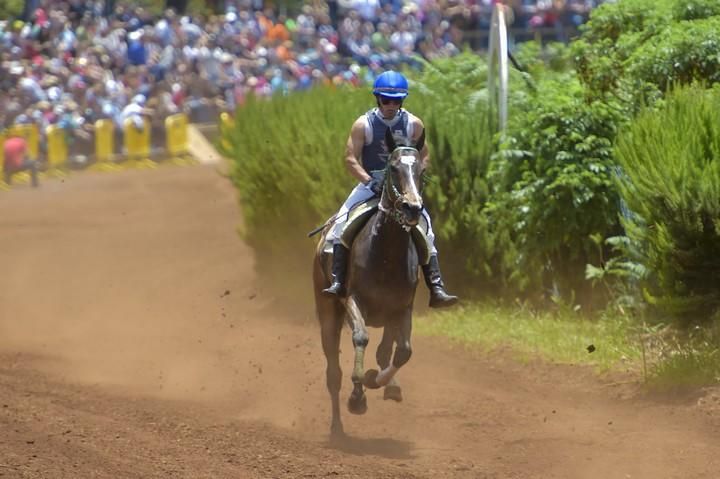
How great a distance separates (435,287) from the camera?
12.0 metres

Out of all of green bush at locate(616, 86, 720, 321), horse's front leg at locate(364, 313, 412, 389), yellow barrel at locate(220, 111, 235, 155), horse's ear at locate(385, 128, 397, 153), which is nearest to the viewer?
horse's ear at locate(385, 128, 397, 153)

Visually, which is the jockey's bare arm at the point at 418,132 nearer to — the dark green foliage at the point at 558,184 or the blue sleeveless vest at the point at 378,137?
the blue sleeveless vest at the point at 378,137

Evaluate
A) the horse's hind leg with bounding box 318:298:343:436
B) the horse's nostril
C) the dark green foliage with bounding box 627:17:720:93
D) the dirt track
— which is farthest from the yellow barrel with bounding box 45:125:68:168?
the horse's nostril

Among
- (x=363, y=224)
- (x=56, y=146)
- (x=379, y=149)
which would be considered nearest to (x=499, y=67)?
(x=379, y=149)

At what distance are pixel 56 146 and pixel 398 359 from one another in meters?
21.6

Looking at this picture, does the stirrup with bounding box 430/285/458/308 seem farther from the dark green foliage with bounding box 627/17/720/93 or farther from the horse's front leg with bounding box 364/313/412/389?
the dark green foliage with bounding box 627/17/720/93

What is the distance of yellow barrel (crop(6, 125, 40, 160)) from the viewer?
30.7m

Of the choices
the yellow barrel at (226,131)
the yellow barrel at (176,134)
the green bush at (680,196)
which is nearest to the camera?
the green bush at (680,196)

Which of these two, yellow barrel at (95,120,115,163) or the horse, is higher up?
the horse

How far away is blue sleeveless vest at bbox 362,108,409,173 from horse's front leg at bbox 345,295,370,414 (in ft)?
4.49

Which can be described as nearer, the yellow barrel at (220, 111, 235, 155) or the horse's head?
the horse's head

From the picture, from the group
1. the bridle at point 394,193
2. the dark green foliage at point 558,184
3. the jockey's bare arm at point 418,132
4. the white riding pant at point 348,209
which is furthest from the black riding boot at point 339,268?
the dark green foliage at point 558,184

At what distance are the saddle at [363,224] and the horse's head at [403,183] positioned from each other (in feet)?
1.77

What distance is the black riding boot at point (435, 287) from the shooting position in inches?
469
